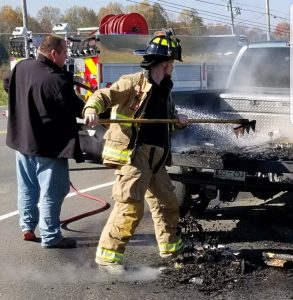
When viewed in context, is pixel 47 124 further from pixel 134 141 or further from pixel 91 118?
pixel 91 118

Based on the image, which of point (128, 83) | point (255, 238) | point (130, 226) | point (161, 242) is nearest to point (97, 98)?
point (128, 83)

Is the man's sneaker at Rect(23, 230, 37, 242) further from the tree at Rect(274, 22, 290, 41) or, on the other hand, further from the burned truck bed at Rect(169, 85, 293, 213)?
the tree at Rect(274, 22, 290, 41)

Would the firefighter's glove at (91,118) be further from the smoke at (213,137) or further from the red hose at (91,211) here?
the red hose at (91,211)

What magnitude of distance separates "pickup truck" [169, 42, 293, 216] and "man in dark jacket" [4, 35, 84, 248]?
0.95 metres

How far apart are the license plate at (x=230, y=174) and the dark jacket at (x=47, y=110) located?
115cm

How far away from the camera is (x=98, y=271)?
15.3ft

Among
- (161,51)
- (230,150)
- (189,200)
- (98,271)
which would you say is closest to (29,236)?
(98,271)

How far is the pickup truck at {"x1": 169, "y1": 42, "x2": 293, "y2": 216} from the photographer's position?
4965mm

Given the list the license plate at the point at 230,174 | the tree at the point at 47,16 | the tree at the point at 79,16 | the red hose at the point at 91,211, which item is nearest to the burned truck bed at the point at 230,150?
the license plate at the point at 230,174

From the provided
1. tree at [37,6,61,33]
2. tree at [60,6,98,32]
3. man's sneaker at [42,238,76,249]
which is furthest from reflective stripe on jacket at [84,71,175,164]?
tree at [60,6,98,32]

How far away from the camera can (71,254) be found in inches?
201

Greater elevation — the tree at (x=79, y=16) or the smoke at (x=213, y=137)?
the tree at (x=79, y=16)

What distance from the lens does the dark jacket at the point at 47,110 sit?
499 centimetres

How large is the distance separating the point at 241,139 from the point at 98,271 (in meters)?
2.04
